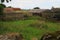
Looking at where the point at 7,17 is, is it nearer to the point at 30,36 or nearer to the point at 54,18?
the point at 54,18

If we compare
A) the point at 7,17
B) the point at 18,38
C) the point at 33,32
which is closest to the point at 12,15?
the point at 7,17

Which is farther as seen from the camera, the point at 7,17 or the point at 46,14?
the point at 46,14

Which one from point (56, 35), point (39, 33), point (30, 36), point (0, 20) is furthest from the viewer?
point (0, 20)

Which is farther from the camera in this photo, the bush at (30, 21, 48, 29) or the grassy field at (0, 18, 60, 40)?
the bush at (30, 21, 48, 29)

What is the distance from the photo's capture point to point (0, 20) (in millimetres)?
24188

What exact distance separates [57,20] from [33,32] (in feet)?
29.5

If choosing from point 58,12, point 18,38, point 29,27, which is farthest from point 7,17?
point 18,38

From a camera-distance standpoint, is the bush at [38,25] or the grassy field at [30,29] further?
the bush at [38,25]

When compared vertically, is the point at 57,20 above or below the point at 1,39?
below

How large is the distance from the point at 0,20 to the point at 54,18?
22.1 ft

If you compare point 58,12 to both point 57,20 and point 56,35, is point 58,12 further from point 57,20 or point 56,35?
point 56,35

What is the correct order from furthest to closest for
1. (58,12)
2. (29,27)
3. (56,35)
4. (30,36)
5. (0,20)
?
→ (58,12) → (0,20) → (29,27) → (30,36) → (56,35)

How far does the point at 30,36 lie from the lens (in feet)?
54.9

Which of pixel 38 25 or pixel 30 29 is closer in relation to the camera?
pixel 30 29
